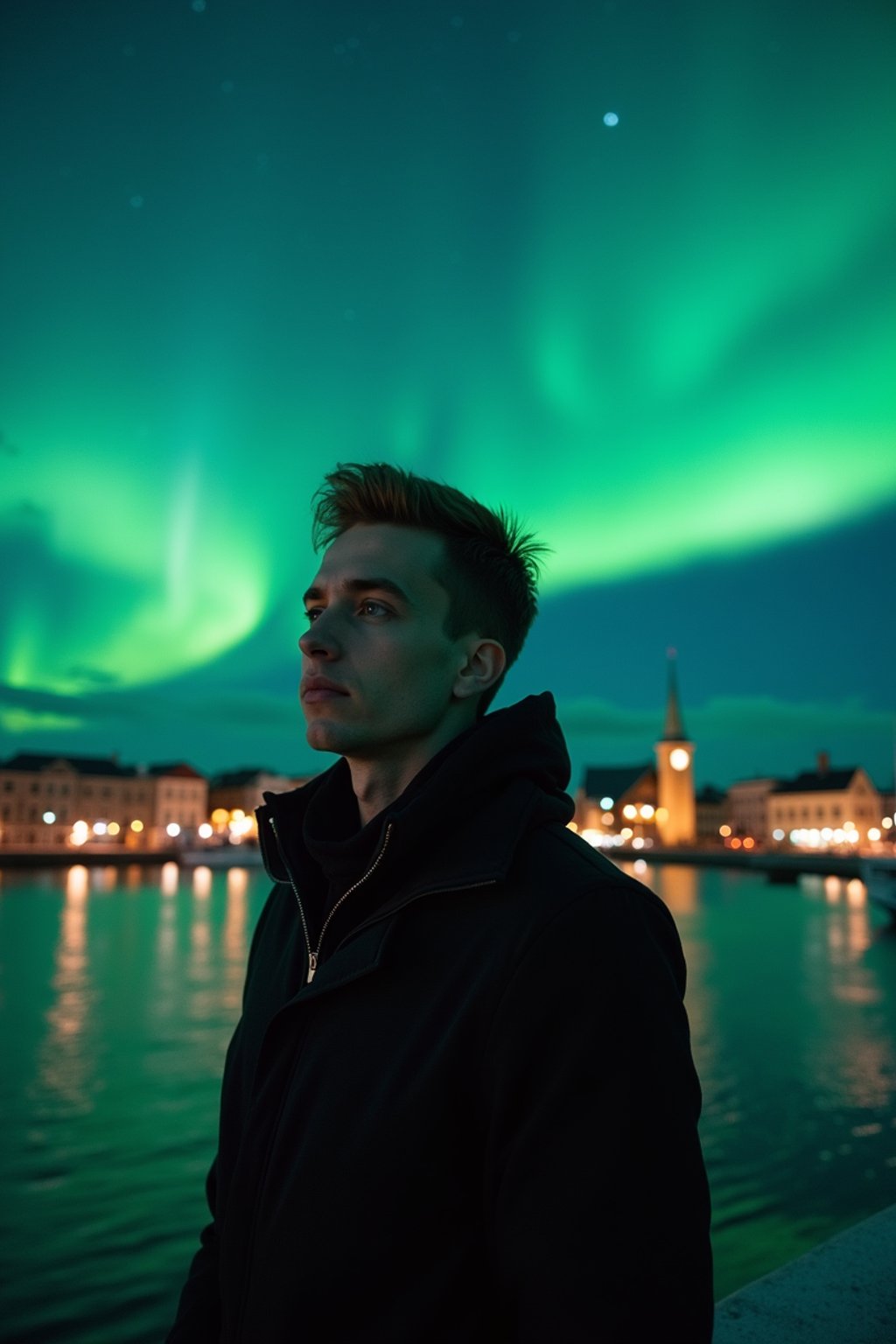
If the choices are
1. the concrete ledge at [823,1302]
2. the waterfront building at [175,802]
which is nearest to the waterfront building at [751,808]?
the waterfront building at [175,802]

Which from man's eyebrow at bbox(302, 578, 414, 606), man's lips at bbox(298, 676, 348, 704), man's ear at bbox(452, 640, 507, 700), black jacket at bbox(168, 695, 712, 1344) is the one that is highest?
man's eyebrow at bbox(302, 578, 414, 606)

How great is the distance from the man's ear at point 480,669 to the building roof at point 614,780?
450 ft

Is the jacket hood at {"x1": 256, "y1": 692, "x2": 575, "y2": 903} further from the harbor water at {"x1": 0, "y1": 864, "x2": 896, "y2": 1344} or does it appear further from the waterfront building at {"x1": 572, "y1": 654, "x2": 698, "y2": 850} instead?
the waterfront building at {"x1": 572, "y1": 654, "x2": 698, "y2": 850}

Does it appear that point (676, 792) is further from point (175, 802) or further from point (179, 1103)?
point (179, 1103)

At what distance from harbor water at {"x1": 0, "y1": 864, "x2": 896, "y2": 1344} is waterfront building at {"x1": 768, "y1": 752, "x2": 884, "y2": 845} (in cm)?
8643

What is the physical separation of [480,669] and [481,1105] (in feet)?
3.81

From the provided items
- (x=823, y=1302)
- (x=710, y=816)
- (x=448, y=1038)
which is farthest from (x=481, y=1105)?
(x=710, y=816)

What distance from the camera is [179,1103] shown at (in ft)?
48.7

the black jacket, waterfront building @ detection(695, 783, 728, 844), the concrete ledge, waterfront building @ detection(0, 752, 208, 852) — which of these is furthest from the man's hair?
waterfront building @ detection(695, 783, 728, 844)

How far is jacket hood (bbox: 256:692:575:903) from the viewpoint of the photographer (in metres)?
2.12

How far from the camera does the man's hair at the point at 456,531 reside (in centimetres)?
263

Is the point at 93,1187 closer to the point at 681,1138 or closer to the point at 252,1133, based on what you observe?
the point at 252,1133

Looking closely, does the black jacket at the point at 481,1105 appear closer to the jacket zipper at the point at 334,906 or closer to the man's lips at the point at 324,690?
the jacket zipper at the point at 334,906

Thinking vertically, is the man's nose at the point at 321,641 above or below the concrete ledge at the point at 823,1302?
above
